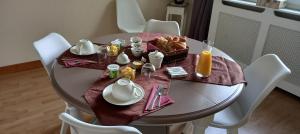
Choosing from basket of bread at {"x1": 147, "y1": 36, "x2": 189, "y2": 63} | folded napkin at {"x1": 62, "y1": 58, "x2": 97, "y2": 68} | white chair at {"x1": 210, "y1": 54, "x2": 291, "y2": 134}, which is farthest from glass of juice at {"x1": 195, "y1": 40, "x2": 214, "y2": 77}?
folded napkin at {"x1": 62, "y1": 58, "x2": 97, "y2": 68}

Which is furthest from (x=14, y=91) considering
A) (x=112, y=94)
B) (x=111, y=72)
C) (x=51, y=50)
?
(x=112, y=94)

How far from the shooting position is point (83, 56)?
1.47 m

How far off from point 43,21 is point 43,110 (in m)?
1.04

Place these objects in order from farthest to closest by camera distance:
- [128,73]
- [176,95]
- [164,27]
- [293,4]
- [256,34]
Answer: [256,34] → [293,4] → [164,27] → [128,73] → [176,95]

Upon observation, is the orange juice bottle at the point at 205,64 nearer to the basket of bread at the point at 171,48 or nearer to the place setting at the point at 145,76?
the place setting at the point at 145,76

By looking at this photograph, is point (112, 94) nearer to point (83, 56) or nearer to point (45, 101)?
point (83, 56)

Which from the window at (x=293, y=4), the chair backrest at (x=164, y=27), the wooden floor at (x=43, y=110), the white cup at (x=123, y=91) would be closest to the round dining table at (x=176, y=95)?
the white cup at (x=123, y=91)

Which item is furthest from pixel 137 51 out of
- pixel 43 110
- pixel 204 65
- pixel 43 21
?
pixel 43 21

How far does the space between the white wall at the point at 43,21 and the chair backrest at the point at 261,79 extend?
197 cm

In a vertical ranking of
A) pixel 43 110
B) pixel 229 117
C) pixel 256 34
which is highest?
pixel 256 34

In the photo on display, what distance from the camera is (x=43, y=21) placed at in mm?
2646

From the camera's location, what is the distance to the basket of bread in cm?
145

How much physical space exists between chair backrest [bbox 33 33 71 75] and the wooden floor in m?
0.63

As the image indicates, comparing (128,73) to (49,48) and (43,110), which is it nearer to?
(49,48)
